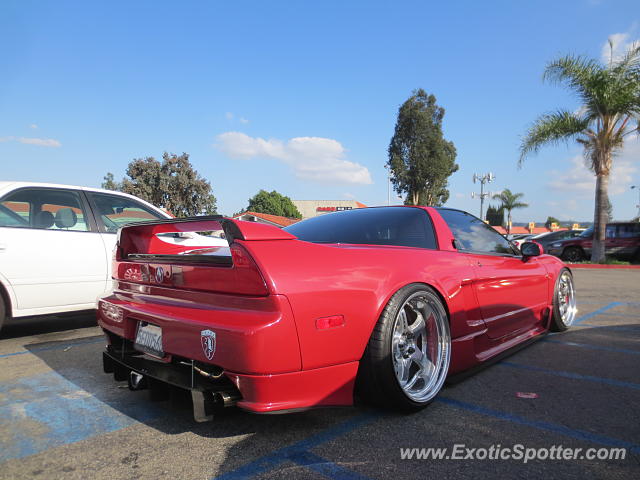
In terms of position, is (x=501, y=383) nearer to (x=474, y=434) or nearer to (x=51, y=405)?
(x=474, y=434)

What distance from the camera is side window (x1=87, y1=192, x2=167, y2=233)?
4.42 meters

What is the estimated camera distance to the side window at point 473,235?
312 centimetres

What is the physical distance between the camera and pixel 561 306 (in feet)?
14.2

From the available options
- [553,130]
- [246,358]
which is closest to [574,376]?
[246,358]

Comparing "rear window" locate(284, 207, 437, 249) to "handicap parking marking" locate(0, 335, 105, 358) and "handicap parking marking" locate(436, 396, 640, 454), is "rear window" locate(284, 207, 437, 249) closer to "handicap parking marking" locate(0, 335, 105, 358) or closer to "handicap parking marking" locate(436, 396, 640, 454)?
"handicap parking marking" locate(436, 396, 640, 454)

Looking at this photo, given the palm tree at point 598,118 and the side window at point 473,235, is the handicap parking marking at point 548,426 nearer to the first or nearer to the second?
the side window at point 473,235

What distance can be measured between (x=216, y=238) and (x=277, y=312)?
Result: 3.20 m

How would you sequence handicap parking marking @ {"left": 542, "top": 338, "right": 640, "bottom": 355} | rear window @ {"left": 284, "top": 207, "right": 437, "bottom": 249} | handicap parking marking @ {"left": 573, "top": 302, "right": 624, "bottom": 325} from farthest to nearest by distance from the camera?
handicap parking marking @ {"left": 573, "top": 302, "right": 624, "bottom": 325}, handicap parking marking @ {"left": 542, "top": 338, "right": 640, "bottom": 355}, rear window @ {"left": 284, "top": 207, "right": 437, "bottom": 249}

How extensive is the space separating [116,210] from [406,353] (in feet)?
11.6

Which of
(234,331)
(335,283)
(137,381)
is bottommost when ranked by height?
(137,381)

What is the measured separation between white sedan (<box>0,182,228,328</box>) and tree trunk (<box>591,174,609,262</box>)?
1462cm

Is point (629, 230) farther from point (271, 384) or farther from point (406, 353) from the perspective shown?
point (271, 384)

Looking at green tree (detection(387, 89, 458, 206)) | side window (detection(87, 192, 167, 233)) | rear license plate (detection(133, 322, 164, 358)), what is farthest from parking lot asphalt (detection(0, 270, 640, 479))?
green tree (detection(387, 89, 458, 206))

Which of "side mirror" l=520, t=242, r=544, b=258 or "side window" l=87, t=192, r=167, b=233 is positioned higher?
"side window" l=87, t=192, r=167, b=233
